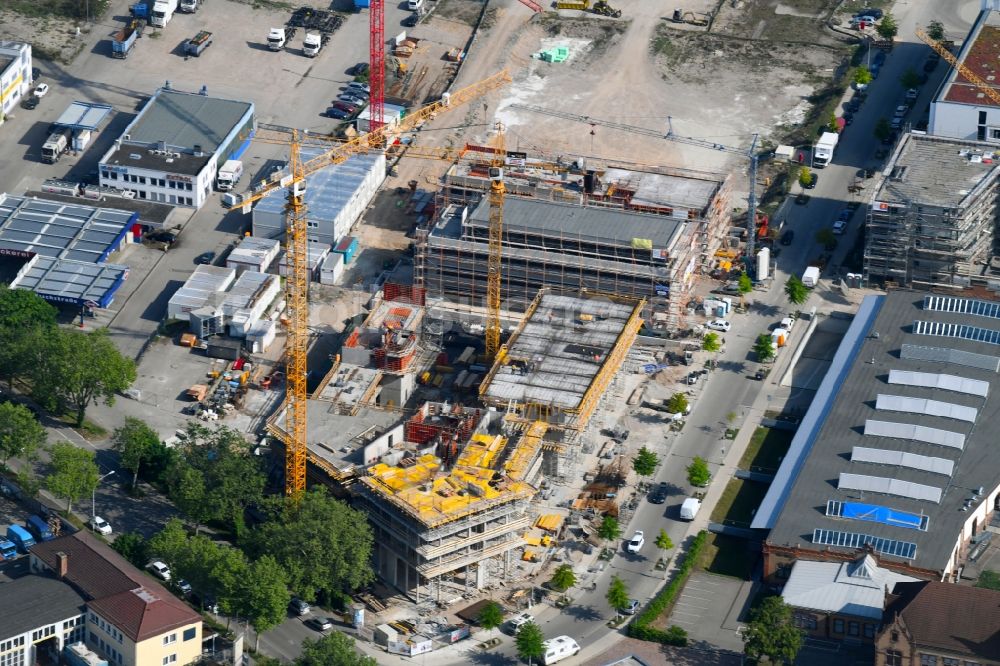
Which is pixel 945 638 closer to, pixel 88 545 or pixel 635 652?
pixel 635 652

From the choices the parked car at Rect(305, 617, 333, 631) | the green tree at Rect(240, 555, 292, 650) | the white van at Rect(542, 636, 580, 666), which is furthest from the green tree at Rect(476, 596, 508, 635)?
the green tree at Rect(240, 555, 292, 650)

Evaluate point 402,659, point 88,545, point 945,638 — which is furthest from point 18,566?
point 945,638

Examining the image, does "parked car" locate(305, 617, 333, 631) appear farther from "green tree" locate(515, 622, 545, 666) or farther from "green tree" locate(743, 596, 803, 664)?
"green tree" locate(743, 596, 803, 664)

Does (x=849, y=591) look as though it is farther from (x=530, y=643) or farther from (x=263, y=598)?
(x=263, y=598)

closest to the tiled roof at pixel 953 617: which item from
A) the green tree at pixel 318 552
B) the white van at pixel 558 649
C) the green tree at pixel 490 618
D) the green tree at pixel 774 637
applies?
the green tree at pixel 774 637

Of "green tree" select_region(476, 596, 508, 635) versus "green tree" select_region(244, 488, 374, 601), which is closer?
"green tree" select_region(476, 596, 508, 635)
